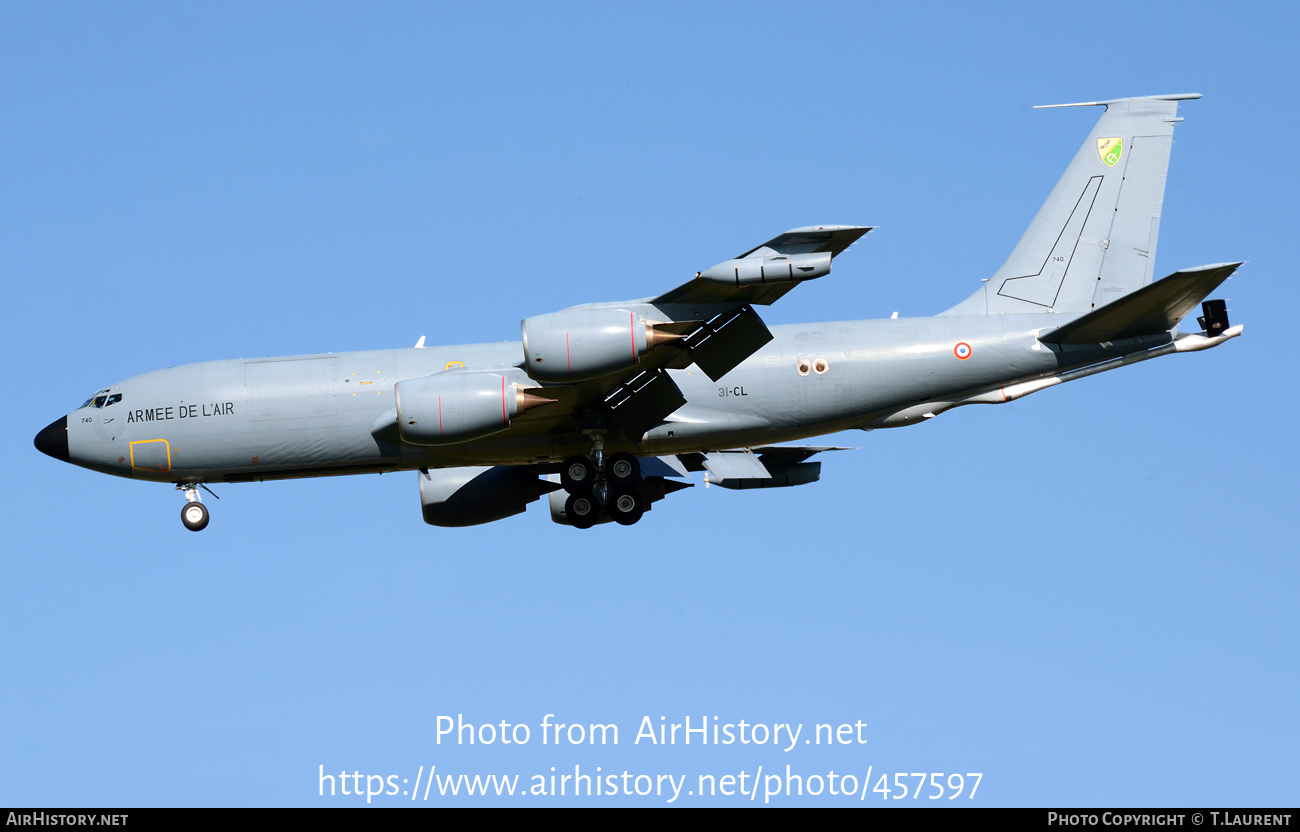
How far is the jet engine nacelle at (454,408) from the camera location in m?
27.2

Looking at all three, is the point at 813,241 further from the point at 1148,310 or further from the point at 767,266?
the point at 1148,310

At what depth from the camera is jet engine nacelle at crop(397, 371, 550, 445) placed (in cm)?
2723

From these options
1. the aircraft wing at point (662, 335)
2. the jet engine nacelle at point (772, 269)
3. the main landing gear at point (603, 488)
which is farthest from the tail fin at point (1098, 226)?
the main landing gear at point (603, 488)

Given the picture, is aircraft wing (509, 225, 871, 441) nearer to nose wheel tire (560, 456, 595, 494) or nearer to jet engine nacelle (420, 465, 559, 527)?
nose wheel tire (560, 456, 595, 494)

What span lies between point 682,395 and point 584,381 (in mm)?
3584

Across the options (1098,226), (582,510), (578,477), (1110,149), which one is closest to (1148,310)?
(1098,226)

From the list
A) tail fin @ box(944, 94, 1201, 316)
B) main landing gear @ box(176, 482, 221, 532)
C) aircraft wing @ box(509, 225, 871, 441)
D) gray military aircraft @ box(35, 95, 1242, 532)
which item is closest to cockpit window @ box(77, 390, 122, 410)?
gray military aircraft @ box(35, 95, 1242, 532)

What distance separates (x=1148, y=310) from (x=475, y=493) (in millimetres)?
14689

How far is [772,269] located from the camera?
24484mm

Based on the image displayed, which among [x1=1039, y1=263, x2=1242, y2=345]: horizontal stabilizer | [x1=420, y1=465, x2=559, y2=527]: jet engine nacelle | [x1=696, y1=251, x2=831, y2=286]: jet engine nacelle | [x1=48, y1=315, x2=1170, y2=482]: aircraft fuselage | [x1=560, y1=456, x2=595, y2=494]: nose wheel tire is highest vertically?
[x1=696, y1=251, x2=831, y2=286]: jet engine nacelle

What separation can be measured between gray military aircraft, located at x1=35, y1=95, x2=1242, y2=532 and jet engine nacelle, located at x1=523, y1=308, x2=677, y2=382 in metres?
0.58

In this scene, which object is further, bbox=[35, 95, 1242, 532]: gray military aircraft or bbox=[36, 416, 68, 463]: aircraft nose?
bbox=[36, 416, 68, 463]: aircraft nose
